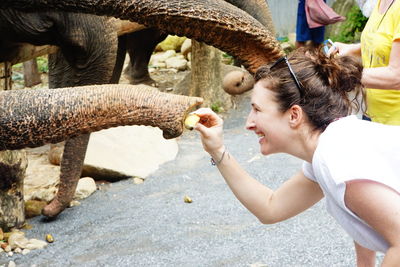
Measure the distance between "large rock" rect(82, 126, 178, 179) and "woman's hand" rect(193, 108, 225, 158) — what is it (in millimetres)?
2333

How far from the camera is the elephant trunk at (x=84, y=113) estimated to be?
172cm

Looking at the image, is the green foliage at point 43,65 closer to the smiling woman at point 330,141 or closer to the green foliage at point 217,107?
the green foliage at point 217,107

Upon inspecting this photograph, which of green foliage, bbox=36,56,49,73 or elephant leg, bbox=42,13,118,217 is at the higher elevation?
elephant leg, bbox=42,13,118,217

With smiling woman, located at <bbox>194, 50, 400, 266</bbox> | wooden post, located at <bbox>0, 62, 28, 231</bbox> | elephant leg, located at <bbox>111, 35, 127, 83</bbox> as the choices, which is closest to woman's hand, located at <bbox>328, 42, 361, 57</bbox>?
smiling woman, located at <bbox>194, 50, 400, 266</bbox>

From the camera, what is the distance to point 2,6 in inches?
89.6

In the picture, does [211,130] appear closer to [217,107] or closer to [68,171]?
[68,171]

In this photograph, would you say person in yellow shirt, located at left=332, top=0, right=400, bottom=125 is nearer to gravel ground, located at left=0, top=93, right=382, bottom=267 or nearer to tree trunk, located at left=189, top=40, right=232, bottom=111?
gravel ground, located at left=0, top=93, right=382, bottom=267

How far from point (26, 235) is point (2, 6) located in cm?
128

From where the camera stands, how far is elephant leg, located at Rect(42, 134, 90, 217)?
310 centimetres

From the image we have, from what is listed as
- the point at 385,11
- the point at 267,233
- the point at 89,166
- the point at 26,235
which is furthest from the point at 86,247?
the point at 385,11

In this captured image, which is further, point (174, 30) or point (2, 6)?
point (2, 6)

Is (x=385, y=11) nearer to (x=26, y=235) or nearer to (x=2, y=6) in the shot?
(x=2, y=6)

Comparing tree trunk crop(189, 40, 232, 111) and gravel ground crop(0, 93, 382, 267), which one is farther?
tree trunk crop(189, 40, 232, 111)

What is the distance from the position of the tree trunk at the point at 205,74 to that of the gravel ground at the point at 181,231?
1975mm
